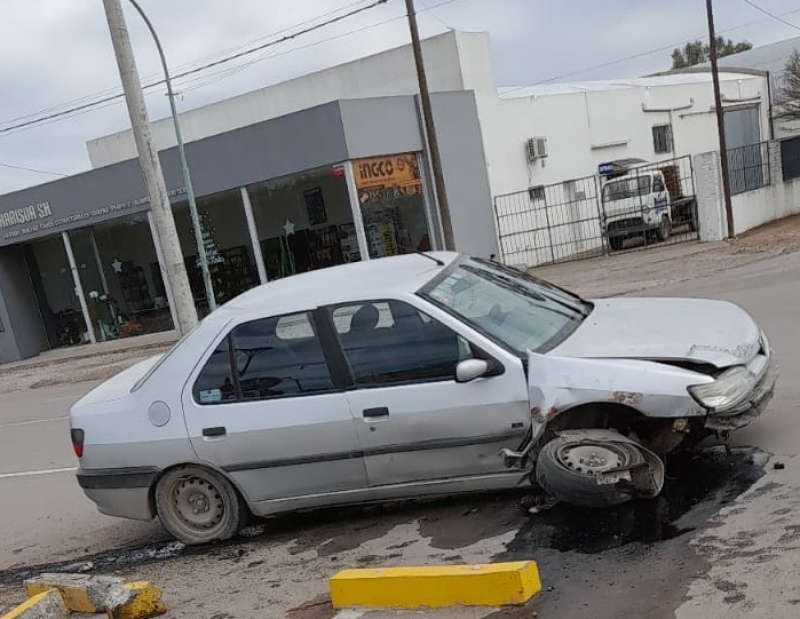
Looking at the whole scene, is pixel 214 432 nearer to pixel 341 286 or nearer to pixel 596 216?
pixel 341 286

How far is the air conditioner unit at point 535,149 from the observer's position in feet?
86.6

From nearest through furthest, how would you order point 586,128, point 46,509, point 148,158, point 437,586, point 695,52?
point 437,586 < point 46,509 < point 148,158 < point 586,128 < point 695,52

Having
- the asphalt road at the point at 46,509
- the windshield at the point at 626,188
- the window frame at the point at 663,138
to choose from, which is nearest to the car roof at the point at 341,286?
the asphalt road at the point at 46,509

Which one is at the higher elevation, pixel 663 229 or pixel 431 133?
pixel 431 133

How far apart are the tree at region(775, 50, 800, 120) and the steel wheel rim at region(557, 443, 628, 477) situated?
3860cm

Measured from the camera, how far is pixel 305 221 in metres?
22.2

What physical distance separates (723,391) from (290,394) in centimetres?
253

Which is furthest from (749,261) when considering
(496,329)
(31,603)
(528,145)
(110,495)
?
(31,603)

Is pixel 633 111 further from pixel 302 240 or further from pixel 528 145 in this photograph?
pixel 302 240

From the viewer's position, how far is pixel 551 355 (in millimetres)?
4719

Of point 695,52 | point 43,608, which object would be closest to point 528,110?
point 43,608

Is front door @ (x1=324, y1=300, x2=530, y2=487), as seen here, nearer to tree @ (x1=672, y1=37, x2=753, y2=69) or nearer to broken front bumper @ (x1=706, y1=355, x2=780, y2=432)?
broken front bumper @ (x1=706, y1=355, x2=780, y2=432)

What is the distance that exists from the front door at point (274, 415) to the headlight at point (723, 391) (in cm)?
200

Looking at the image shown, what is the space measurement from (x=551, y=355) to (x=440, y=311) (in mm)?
713
